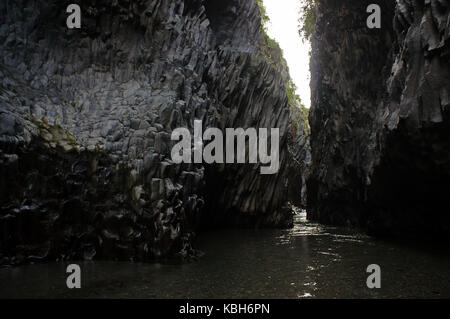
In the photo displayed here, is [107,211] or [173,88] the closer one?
[107,211]

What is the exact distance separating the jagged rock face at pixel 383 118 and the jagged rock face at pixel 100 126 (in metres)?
6.61

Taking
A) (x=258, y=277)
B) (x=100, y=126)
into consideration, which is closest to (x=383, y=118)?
(x=258, y=277)

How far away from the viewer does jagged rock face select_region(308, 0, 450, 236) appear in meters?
8.72

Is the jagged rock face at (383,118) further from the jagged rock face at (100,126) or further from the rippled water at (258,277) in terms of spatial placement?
the jagged rock face at (100,126)

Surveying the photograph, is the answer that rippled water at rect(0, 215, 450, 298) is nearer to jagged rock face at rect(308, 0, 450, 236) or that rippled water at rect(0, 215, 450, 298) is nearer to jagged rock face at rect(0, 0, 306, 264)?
jagged rock face at rect(0, 0, 306, 264)

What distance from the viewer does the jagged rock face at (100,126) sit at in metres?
8.34

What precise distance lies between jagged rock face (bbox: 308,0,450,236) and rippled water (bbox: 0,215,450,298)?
240cm

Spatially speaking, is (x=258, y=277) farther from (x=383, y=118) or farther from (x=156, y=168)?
(x=383, y=118)

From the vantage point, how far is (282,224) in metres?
18.6

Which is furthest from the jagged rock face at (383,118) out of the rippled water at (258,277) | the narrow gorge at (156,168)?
the rippled water at (258,277)
